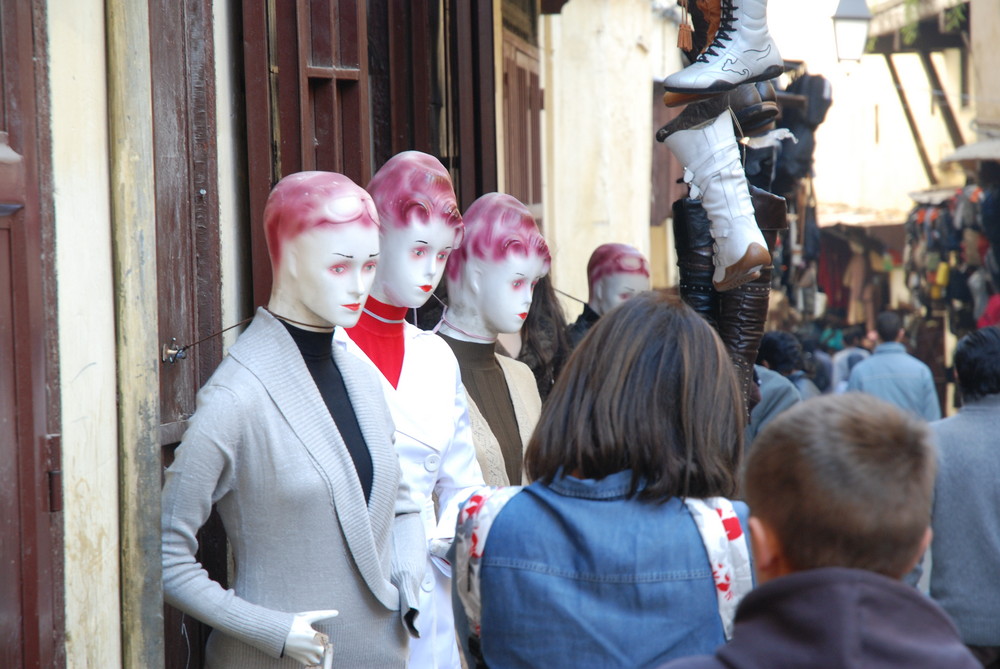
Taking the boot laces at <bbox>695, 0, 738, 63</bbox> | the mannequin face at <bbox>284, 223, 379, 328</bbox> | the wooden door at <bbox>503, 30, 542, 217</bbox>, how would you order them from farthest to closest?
the wooden door at <bbox>503, 30, 542, 217</bbox> → the boot laces at <bbox>695, 0, 738, 63</bbox> → the mannequin face at <bbox>284, 223, 379, 328</bbox>

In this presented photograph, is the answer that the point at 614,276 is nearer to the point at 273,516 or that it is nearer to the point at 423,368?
the point at 423,368

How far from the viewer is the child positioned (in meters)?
1.31

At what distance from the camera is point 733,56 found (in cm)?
355

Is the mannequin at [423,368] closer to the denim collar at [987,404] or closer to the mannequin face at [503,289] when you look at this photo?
the mannequin face at [503,289]

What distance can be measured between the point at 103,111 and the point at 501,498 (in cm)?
127

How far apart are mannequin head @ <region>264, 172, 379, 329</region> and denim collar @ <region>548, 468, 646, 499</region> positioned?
868 millimetres


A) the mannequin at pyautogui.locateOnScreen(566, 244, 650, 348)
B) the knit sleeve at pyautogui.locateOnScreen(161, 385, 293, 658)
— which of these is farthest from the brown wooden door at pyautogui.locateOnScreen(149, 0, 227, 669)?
the mannequin at pyautogui.locateOnScreen(566, 244, 650, 348)

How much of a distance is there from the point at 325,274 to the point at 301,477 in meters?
0.44

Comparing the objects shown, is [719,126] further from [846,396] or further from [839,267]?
[839,267]

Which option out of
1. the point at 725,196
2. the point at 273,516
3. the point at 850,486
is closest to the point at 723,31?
the point at 725,196

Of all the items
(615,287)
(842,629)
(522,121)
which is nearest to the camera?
(842,629)

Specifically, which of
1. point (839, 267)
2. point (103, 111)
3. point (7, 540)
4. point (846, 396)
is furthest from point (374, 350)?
point (839, 267)

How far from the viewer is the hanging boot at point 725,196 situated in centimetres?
361

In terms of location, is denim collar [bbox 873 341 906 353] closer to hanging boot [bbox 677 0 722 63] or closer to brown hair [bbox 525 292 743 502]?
hanging boot [bbox 677 0 722 63]
